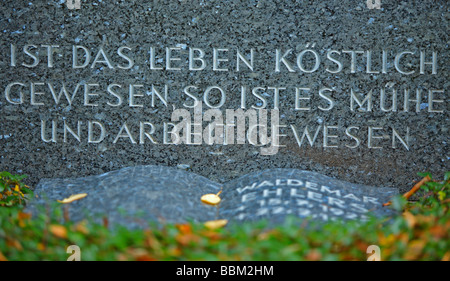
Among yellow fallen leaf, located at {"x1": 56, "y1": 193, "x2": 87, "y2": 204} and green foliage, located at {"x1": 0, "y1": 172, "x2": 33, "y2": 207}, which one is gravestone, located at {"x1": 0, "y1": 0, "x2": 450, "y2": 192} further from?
yellow fallen leaf, located at {"x1": 56, "y1": 193, "x2": 87, "y2": 204}

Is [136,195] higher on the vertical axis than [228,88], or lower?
lower

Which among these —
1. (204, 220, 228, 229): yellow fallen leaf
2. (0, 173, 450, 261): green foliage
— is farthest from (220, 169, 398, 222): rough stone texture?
(0, 173, 450, 261): green foliage

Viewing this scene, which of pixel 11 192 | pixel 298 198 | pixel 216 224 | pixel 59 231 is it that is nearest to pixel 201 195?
pixel 216 224

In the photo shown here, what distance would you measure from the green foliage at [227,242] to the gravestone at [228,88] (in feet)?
5.24

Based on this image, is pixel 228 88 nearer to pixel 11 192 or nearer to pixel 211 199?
pixel 211 199

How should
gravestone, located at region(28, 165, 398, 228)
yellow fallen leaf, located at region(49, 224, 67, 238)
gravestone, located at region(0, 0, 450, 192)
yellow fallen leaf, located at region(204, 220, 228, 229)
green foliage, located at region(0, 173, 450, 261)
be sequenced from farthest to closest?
gravestone, located at region(0, 0, 450, 192) → gravestone, located at region(28, 165, 398, 228) → yellow fallen leaf, located at region(204, 220, 228, 229) → yellow fallen leaf, located at region(49, 224, 67, 238) → green foliage, located at region(0, 173, 450, 261)

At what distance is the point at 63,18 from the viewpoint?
3666 millimetres

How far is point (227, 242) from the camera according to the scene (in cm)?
195

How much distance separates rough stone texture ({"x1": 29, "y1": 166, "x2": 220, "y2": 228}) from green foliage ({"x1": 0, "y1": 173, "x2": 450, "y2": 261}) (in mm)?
352

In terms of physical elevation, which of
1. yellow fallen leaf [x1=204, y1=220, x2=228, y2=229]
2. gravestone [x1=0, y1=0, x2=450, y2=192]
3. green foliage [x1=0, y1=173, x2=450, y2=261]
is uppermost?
gravestone [x1=0, y1=0, x2=450, y2=192]

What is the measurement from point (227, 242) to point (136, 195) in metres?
1.09

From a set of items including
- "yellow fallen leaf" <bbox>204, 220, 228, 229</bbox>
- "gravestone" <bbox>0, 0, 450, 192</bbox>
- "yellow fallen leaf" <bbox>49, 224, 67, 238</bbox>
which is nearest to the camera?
"yellow fallen leaf" <bbox>49, 224, 67, 238</bbox>

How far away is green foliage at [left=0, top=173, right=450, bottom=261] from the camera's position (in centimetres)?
184

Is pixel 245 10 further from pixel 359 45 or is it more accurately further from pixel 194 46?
pixel 359 45
